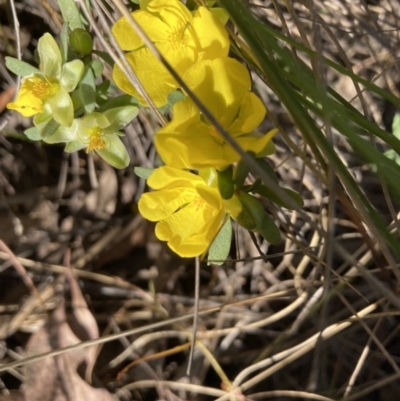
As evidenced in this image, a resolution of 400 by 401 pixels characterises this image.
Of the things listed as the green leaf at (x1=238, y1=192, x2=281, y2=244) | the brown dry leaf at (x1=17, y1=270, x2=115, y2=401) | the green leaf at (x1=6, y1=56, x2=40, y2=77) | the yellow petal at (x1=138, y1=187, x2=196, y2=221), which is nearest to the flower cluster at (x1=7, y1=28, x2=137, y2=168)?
the green leaf at (x1=6, y1=56, x2=40, y2=77)

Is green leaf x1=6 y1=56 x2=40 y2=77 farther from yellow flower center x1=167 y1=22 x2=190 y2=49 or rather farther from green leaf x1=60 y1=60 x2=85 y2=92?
yellow flower center x1=167 y1=22 x2=190 y2=49

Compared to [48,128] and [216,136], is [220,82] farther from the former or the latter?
[48,128]

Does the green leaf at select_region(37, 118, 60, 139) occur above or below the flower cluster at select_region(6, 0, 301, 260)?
below

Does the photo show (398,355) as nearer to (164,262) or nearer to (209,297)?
(209,297)

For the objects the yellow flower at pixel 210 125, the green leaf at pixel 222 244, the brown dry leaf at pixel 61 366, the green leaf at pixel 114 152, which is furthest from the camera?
the brown dry leaf at pixel 61 366

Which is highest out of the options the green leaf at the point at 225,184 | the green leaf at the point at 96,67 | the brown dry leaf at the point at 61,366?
the green leaf at the point at 96,67

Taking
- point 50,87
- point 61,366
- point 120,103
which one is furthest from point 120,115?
point 61,366

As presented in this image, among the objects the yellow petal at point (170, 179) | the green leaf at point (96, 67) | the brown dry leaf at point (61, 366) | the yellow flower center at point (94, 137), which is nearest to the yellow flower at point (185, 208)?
the yellow petal at point (170, 179)

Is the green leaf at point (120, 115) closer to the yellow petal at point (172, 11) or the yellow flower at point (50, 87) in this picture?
the yellow flower at point (50, 87)
